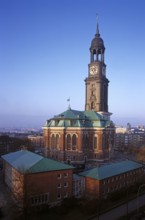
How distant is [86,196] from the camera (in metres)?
42.8

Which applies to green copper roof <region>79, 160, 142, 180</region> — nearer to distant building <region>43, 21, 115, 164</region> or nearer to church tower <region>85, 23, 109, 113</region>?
distant building <region>43, 21, 115, 164</region>

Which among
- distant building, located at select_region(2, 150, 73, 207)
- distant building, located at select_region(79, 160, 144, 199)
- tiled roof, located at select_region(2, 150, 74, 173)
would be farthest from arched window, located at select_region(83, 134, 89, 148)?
distant building, located at select_region(2, 150, 73, 207)

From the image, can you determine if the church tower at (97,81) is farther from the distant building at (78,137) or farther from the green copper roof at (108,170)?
the green copper roof at (108,170)

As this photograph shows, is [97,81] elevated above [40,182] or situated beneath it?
elevated above

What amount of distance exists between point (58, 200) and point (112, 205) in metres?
9.03

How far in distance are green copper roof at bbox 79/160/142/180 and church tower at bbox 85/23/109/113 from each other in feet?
123

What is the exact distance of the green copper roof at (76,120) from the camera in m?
74.4

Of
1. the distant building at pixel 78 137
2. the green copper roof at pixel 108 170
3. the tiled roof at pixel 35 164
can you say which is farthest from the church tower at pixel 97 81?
the tiled roof at pixel 35 164

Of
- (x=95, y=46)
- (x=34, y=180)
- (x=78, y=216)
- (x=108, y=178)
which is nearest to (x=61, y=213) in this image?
(x=78, y=216)

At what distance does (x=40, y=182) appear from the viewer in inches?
1496

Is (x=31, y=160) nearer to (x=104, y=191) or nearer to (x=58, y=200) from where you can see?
(x=58, y=200)

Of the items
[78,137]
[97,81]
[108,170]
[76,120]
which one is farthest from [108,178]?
[97,81]

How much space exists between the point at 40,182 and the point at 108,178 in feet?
44.3

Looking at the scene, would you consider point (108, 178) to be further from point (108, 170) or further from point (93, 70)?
point (93, 70)
